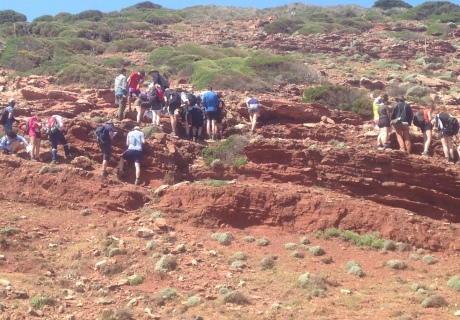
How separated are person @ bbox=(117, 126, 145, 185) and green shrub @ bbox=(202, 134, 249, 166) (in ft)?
5.81

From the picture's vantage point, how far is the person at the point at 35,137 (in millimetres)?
14680

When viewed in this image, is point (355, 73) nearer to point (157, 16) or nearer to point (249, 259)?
point (249, 259)

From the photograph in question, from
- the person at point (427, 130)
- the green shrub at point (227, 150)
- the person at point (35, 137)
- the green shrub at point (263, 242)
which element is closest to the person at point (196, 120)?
the green shrub at point (227, 150)

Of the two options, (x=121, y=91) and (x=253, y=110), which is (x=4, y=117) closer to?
(x=121, y=91)

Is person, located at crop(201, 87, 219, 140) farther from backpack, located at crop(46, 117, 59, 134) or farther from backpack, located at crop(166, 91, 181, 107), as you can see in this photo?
backpack, located at crop(46, 117, 59, 134)

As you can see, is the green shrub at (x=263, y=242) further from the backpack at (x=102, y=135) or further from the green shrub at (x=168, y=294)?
the backpack at (x=102, y=135)

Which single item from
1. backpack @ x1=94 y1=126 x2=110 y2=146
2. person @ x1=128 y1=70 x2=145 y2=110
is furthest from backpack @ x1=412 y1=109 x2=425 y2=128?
person @ x1=128 y1=70 x2=145 y2=110

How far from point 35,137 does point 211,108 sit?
177 inches

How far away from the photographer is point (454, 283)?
35.5ft

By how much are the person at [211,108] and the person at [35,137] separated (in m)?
4.23

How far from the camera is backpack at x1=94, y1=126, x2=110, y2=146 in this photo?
14.3 metres

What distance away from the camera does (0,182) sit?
14086mm

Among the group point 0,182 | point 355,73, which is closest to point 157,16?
point 355,73

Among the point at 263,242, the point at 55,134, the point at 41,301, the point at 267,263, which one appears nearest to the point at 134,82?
the point at 55,134
